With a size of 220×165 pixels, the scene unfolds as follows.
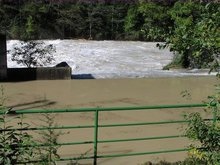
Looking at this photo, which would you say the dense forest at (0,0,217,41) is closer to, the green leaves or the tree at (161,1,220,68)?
the green leaves

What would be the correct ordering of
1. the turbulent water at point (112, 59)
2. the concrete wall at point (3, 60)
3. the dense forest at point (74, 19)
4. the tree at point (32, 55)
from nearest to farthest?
the concrete wall at point (3, 60) < the tree at point (32, 55) < the turbulent water at point (112, 59) < the dense forest at point (74, 19)

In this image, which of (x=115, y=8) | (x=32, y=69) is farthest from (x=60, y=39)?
(x=32, y=69)

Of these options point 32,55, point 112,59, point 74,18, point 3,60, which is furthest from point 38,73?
point 74,18

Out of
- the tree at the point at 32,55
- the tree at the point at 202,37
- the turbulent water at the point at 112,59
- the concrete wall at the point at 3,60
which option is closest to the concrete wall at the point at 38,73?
the concrete wall at the point at 3,60

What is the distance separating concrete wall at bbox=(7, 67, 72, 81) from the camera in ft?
45.6

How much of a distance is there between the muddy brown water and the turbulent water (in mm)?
1225

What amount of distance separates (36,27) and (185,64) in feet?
35.0

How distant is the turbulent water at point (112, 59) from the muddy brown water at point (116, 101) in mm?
1225

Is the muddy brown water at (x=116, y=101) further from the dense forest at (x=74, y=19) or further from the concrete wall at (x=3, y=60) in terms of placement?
the dense forest at (x=74, y=19)

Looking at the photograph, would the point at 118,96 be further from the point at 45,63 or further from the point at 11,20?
the point at 11,20

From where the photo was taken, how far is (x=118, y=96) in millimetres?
11820

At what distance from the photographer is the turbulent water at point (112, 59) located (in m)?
15.8

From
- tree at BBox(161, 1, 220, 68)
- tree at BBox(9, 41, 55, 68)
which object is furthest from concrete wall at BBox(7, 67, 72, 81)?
tree at BBox(161, 1, 220, 68)

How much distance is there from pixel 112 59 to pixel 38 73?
18.6ft
